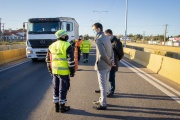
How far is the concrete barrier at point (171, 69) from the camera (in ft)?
29.4

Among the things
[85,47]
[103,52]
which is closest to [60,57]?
[103,52]

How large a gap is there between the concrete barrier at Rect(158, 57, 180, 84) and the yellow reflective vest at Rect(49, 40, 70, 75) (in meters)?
5.01

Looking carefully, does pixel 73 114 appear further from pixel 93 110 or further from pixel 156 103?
pixel 156 103

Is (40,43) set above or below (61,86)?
above

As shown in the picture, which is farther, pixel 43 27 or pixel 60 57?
pixel 43 27

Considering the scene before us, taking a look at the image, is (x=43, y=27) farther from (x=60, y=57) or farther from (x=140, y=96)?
(x=60, y=57)

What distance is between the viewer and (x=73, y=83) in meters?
8.84

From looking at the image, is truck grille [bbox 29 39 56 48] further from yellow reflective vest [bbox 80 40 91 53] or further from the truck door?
yellow reflective vest [bbox 80 40 91 53]

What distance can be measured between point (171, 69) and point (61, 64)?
5.67m

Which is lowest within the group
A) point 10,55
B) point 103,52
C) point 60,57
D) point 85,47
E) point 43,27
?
point 10,55

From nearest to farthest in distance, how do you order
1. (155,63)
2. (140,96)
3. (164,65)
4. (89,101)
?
(89,101) → (140,96) → (164,65) → (155,63)

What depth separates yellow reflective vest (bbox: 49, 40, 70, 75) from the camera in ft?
17.5

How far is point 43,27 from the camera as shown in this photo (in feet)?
50.5

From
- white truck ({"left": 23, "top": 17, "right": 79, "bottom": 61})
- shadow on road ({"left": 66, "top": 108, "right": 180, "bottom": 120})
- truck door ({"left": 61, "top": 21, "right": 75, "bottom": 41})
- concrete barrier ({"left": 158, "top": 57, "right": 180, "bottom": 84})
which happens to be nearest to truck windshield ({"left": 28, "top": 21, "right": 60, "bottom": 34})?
white truck ({"left": 23, "top": 17, "right": 79, "bottom": 61})
